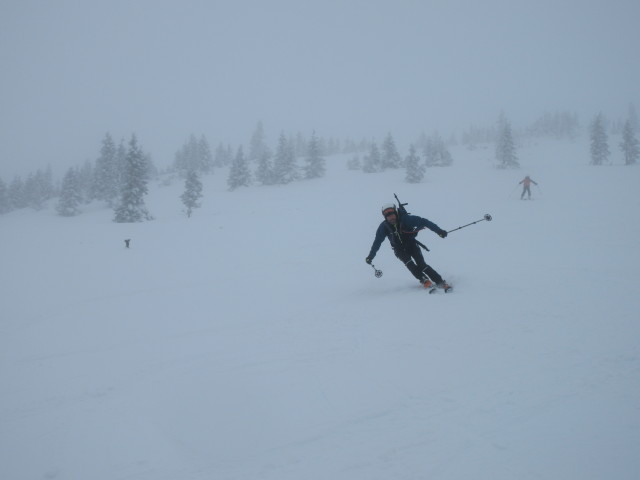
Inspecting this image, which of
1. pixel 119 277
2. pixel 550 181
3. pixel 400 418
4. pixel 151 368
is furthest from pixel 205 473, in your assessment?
pixel 550 181

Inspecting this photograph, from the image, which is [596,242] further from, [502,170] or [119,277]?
[502,170]

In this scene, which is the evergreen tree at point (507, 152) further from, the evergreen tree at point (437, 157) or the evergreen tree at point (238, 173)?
the evergreen tree at point (238, 173)

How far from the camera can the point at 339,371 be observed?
512 centimetres

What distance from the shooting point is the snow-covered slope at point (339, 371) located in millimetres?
3500

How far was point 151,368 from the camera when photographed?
237 inches

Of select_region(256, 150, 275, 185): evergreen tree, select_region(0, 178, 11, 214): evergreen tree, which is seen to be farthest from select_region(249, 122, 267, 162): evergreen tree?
select_region(0, 178, 11, 214): evergreen tree

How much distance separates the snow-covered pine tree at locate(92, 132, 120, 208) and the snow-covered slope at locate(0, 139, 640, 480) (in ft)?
137

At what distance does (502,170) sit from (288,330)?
51.1 meters

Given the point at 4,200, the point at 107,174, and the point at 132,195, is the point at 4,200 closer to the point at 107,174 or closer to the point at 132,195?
→ the point at 107,174

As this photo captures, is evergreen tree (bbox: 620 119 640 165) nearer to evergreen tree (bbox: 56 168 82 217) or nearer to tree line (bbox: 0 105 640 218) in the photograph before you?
tree line (bbox: 0 105 640 218)

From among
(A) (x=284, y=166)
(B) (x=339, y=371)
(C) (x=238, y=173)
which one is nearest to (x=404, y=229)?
(B) (x=339, y=371)

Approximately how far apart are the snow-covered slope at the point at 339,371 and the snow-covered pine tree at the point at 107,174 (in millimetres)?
41872

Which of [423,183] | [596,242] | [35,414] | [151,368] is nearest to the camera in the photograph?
[35,414]

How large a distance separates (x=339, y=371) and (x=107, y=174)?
56.3 meters
